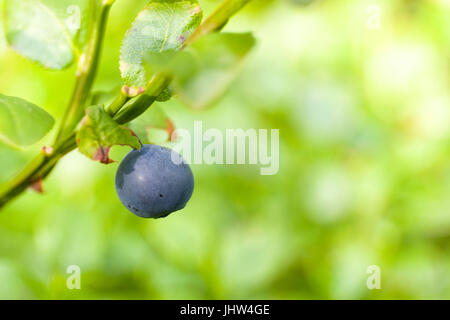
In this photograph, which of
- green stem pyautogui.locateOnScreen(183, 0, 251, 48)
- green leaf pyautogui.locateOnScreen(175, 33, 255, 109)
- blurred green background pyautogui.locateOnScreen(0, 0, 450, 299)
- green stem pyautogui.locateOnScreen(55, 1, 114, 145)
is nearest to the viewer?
green leaf pyautogui.locateOnScreen(175, 33, 255, 109)

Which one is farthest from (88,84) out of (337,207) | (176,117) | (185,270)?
(337,207)

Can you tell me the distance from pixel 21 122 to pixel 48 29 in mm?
178

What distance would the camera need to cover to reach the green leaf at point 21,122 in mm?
604

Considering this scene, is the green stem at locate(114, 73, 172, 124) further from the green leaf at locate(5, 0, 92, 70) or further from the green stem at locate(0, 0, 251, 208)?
the green leaf at locate(5, 0, 92, 70)

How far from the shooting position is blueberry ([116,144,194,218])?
743mm

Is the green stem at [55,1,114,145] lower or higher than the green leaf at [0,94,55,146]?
higher

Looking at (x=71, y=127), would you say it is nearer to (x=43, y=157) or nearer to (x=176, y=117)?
(x=43, y=157)

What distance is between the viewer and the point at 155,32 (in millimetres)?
641

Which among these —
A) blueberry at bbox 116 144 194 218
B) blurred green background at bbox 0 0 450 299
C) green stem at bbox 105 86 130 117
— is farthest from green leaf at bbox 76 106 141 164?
blurred green background at bbox 0 0 450 299

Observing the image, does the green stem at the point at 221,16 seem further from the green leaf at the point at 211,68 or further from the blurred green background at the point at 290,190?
the blurred green background at the point at 290,190

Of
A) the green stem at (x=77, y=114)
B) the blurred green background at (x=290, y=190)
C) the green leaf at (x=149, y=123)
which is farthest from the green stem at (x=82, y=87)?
the blurred green background at (x=290, y=190)

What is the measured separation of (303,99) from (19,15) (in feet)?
5.75

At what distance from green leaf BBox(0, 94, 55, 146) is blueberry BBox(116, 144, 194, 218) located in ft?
0.48

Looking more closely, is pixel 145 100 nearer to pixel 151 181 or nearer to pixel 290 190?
pixel 151 181
